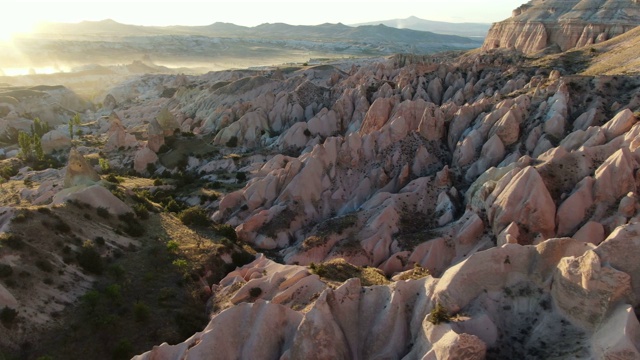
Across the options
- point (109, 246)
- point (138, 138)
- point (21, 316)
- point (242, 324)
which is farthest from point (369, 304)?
point (138, 138)

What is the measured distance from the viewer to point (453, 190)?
4300cm

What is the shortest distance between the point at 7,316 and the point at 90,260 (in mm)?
7264

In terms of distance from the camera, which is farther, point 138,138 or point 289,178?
point 138,138

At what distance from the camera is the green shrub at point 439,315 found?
19.5 m

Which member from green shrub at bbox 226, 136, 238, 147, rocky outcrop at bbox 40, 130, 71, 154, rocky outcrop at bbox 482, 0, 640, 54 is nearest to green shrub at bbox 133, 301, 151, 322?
green shrub at bbox 226, 136, 238, 147

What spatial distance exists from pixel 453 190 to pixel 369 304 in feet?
75.1

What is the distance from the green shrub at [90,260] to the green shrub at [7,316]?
643 cm

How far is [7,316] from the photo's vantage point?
24.2 metres

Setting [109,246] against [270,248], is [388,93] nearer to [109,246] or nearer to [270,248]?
[270,248]

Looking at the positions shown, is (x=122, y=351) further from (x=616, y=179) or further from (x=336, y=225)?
(x=616, y=179)

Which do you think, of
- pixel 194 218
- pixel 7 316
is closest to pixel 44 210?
pixel 7 316

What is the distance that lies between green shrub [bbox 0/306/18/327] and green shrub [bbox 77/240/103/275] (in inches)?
253

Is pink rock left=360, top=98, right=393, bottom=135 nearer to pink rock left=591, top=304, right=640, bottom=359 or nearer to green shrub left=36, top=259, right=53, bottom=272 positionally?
green shrub left=36, top=259, right=53, bottom=272

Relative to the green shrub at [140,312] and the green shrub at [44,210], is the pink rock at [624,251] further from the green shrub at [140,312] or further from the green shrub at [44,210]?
the green shrub at [44,210]
